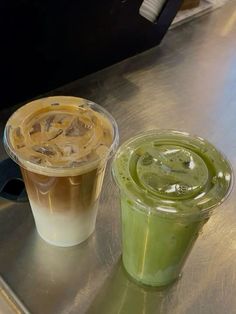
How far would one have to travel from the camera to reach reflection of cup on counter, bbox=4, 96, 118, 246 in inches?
19.2

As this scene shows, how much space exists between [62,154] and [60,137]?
1.0 inches

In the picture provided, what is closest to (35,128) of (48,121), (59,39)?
(48,121)

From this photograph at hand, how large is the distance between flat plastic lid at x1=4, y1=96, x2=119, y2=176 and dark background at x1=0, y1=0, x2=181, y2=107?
0.60ft

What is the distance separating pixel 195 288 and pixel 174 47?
605 millimetres

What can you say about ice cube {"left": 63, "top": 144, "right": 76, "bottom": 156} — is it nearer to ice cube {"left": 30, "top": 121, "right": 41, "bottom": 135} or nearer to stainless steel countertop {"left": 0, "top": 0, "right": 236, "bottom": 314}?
ice cube {"left": 30, "top": 121, "right": 41, "bottom": 135}

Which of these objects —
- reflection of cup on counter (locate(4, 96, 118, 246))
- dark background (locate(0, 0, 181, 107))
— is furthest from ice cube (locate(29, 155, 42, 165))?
dark background (locate(0, 0, 181, 107))

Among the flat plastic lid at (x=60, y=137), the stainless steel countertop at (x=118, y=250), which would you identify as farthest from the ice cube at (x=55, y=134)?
the stainless steel countertop at (x=118, y=250)

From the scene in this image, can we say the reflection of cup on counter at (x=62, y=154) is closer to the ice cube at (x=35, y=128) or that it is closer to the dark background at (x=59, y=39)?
the ice cube at (x=35, y=128)

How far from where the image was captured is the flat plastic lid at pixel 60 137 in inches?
19.1

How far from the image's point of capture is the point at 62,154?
0.49 meters

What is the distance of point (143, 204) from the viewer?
1.48 ft

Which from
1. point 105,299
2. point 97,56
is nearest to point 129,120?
point 97,56

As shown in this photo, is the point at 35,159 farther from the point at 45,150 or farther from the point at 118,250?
the point at 118,250

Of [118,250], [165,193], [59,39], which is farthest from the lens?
[59,39]
